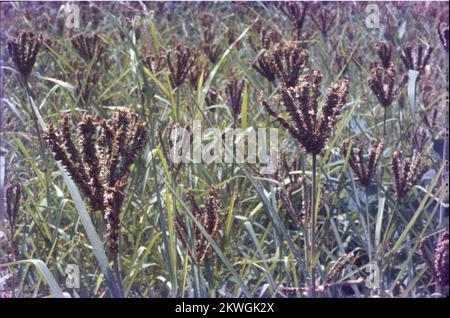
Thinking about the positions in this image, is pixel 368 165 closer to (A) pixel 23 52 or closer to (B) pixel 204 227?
(B) pixel 204 227

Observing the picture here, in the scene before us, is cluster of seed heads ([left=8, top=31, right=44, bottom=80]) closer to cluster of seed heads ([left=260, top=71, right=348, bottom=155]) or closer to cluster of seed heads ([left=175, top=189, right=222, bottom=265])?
cluster of seed heads ([left=175, top=189, right=222, bottom=265])

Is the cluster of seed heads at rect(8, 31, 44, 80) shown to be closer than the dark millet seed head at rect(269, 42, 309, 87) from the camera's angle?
No

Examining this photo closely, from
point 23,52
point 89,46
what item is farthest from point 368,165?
point 89,46

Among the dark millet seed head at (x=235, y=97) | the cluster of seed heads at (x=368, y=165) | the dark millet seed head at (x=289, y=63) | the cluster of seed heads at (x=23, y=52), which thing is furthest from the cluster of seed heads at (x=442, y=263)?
the cluster of seed heads at (x=23, y=52)

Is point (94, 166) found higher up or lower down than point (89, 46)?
lower down

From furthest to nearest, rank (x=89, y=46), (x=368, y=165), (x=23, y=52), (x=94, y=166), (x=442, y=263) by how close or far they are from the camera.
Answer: (x=89, y=46)
(x=23, y=52)
(x=368, y=165)
(x=442, y=263)
(x=94, y=166)

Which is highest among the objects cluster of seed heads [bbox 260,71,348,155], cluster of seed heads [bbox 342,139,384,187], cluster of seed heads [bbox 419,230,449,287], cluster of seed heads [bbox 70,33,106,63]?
cluster of seed heads [bbox 70,33,106,63]

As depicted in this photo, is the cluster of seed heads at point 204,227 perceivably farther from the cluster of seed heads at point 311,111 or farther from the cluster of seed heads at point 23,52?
the cluster of seed heads at point 23,52

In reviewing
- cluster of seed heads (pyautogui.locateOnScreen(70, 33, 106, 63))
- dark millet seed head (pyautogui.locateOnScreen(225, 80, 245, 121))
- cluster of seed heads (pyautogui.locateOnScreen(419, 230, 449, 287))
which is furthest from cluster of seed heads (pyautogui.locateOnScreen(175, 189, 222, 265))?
cluster of seed heads (pyautogui.locateOnScreen(70, 33, 106, 63))

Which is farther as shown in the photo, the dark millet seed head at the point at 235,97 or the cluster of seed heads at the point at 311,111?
the dark millet seed head at the point at 235,97
